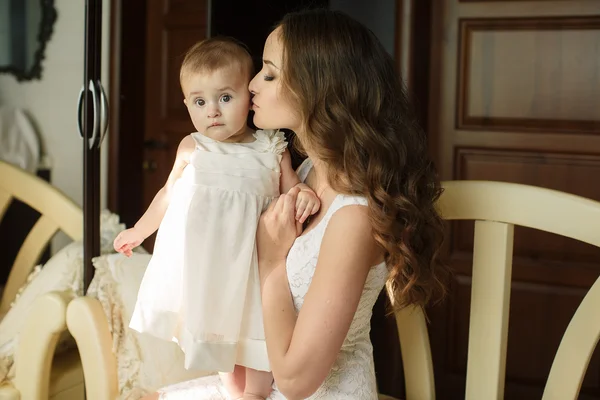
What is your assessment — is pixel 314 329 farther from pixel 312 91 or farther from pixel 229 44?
pixel 229 44

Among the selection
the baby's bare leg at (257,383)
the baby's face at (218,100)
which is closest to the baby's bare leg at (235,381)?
the baby's bare leg at (257,383)

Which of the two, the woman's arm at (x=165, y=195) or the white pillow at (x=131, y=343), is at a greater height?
the woman's arm at (x=165, y=195)

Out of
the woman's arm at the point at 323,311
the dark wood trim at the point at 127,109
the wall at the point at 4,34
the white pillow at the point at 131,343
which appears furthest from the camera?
the dark wood trim at the point at 127,109

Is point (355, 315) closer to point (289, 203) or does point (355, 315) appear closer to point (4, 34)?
point (289, 203)

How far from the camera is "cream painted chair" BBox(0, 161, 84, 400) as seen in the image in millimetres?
1627

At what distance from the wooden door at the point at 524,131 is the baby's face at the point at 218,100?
1460 mm

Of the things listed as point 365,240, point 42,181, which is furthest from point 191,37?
point 365,240

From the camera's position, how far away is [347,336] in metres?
1.33

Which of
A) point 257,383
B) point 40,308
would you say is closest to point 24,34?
point 40,308

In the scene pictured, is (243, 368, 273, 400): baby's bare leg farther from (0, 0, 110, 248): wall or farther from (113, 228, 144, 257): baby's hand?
(0, 0, 110, 248): wall

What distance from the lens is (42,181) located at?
1.79 m

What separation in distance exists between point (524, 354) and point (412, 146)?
1506 mm

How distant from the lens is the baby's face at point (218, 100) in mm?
1233

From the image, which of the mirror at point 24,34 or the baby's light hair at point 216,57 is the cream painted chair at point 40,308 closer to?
the mirror at point 24,34
